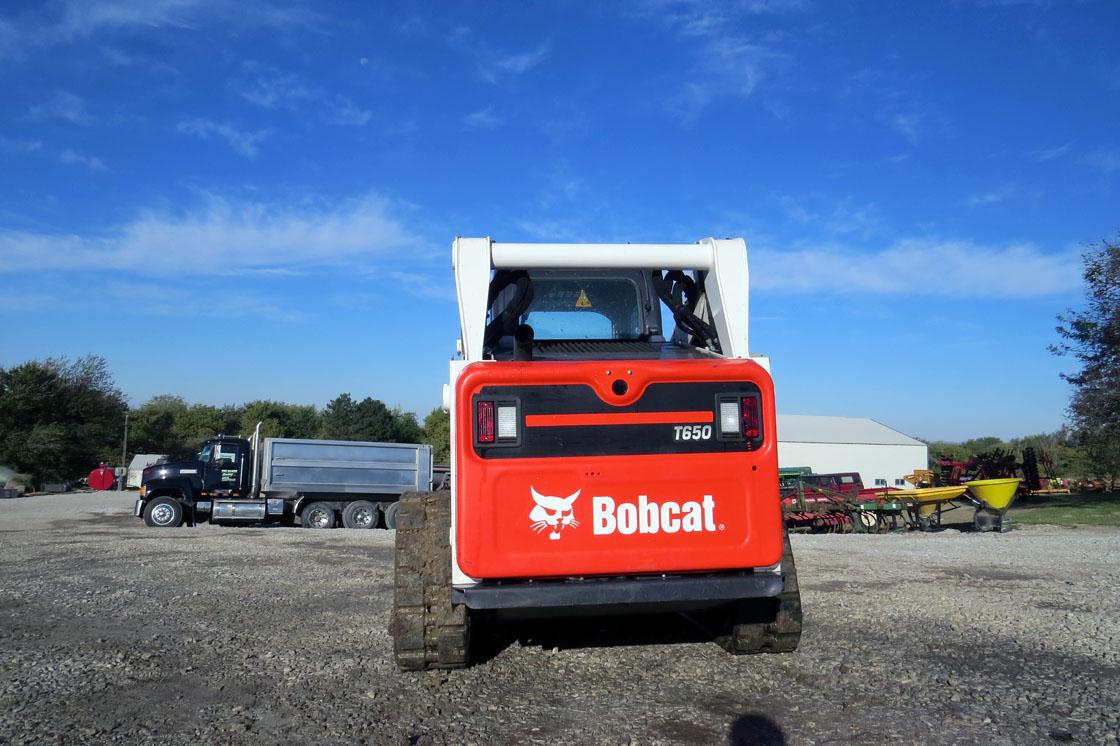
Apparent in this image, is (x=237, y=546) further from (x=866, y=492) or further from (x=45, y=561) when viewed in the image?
(x=866, y=492)

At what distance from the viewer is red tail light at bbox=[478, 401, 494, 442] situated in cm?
446

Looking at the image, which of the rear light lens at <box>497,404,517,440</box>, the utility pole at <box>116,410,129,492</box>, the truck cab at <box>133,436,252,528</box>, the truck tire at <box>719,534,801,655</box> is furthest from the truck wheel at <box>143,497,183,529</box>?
the utility pole at <box>116,410,129,492</box>

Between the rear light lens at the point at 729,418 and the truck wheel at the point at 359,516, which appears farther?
the truck wheel at the point at 359,516

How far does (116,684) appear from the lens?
5.18m

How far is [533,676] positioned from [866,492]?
70.3 feet

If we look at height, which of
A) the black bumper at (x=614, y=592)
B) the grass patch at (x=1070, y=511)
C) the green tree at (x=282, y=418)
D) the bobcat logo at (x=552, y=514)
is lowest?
the grass patch at (x=1070, y=511)

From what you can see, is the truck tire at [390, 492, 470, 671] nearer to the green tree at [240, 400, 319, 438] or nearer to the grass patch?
the grass patch

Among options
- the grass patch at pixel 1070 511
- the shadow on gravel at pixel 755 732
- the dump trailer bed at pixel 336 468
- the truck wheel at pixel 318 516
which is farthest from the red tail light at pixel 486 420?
the grass patch at pixel 1070 511

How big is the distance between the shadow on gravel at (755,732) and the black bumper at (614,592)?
2.05ft

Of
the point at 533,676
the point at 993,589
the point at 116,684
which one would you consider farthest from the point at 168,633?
the point at 993,589

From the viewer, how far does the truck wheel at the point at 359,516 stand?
24562mm

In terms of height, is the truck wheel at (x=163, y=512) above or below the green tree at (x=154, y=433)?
below

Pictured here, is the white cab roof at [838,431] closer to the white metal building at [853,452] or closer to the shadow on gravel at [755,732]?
the white metal building at [853,452]

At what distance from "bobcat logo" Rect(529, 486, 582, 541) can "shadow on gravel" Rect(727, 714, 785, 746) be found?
4.31 feet
